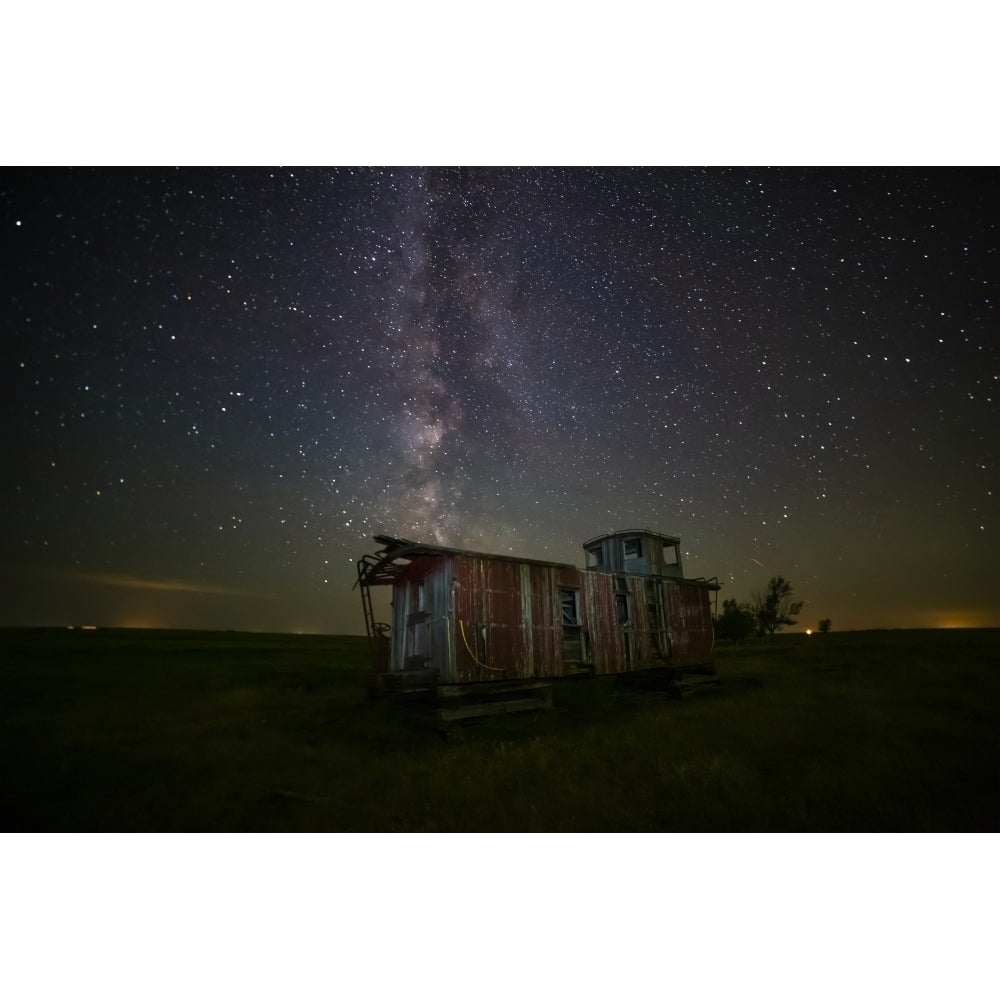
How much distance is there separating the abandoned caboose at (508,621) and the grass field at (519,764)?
135cm

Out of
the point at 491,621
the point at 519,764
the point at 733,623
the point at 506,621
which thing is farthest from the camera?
the point at 733,623

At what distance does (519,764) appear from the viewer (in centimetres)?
900

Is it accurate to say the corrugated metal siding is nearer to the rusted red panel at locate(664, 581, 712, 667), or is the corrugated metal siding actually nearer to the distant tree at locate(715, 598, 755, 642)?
the rusted red panel at locate(664, 581, 712, 667)

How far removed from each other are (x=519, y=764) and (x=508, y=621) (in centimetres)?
471

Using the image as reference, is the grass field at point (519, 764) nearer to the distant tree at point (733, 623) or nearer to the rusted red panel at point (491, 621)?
the rusted red panel at point (491, 621)

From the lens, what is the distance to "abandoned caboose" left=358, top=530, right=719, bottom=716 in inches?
495

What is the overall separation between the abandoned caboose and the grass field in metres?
1.35

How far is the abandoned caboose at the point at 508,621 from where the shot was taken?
495 inches

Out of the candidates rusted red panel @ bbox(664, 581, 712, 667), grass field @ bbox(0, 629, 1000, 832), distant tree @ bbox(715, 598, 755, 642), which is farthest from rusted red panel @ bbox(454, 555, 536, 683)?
distant tree @ bbox(715, 598, 755, 642)

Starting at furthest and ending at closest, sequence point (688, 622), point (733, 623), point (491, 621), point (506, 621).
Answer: point (733, 623), point (688, 622), point (506, 621), point (491, 621)

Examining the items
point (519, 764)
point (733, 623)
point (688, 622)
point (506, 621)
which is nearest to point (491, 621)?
point (506, 621)

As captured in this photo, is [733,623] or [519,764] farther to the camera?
[733,623]

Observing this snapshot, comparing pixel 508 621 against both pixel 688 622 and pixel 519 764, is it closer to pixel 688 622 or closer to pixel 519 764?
pixel 519 764

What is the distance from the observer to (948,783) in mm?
7836
